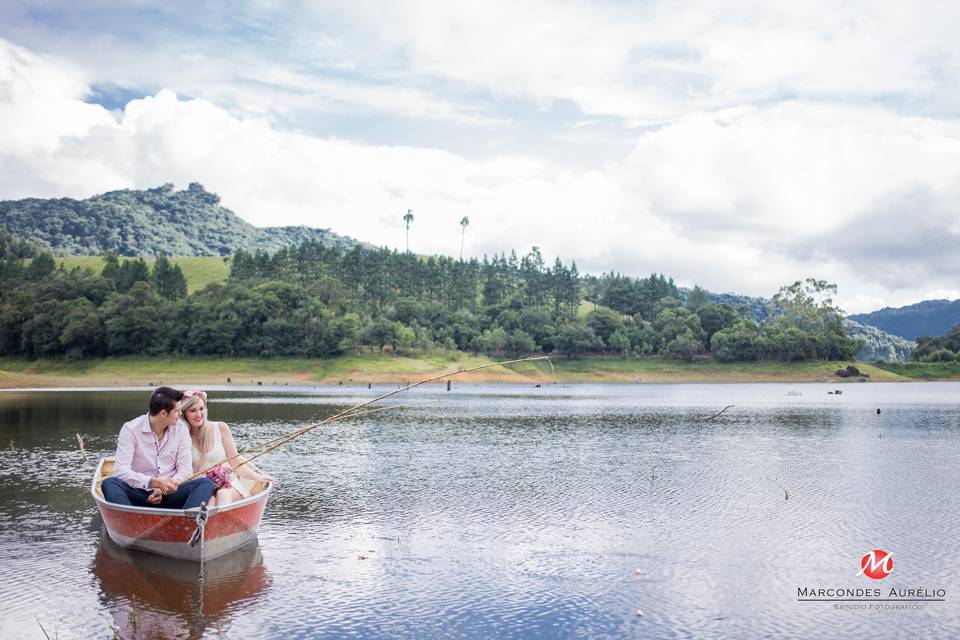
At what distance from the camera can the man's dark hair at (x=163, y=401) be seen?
17.0 m

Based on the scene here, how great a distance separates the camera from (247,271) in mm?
181625

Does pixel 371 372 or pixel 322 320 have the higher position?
pixel 322 320

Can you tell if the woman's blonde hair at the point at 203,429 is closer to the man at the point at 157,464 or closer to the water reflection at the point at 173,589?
the man at the point at 157,464

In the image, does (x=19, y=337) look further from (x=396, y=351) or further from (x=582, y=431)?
(x=582, y=431)

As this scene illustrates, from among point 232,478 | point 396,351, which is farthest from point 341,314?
point 232,478

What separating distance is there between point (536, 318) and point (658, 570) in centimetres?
15924

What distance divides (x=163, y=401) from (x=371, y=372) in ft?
394

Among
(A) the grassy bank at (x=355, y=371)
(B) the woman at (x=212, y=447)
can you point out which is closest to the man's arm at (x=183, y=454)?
(B) the woman at (x=212, y=447)

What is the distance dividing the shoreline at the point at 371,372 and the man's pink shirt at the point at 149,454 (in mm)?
111231

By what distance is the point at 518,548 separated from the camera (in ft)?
65.1

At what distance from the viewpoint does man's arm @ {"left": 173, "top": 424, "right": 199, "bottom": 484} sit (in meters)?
17.8

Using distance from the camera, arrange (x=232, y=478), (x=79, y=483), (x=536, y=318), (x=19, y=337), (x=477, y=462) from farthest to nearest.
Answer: (x=536, y=318) → (x=19, y=337) → (x=477, y=462) → (x=79, y=483) → (x=232, y=478)

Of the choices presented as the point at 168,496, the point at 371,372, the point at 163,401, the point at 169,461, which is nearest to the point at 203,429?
the point at 169,461

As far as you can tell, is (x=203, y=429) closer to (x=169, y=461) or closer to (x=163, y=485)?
(x=169, y=461)
